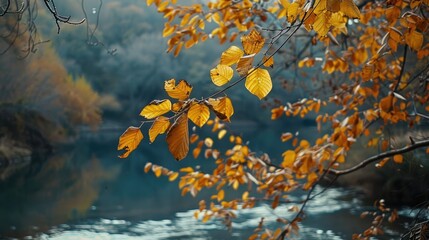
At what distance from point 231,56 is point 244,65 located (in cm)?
8

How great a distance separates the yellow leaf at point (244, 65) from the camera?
864mm

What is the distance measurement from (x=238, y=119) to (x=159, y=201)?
20.9 m

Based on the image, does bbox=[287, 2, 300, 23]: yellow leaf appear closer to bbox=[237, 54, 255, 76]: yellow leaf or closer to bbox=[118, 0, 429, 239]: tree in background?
bbox=[118, 0, 429, 239]: tree in background

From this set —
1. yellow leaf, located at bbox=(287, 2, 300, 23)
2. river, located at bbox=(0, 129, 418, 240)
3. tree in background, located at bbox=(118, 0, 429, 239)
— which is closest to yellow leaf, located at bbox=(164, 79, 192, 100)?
tree in background, located at bbox=(118, 0, 429, 239)

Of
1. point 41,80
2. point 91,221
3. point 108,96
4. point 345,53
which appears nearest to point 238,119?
point 108,96

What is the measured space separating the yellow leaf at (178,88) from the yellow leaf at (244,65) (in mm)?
105

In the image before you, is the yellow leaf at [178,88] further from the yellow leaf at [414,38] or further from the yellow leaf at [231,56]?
the yellow leaf at [414,38]

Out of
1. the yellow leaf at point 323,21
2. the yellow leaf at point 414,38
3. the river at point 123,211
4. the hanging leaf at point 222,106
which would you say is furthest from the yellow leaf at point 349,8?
the river at point 123,211

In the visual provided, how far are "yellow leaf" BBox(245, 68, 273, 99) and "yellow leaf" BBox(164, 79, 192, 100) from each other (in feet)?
0.37

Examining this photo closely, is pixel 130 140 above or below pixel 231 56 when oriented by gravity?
below

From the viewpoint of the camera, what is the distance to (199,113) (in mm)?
917

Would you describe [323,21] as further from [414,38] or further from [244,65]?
[414,38]

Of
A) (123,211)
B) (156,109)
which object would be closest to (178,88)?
(156,109)

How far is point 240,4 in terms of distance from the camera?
2.73 metres
